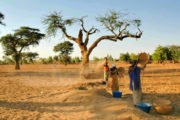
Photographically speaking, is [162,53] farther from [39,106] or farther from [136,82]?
[39,106]

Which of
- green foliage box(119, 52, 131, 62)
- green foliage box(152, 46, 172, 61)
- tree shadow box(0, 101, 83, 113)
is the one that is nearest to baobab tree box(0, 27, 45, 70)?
tree shadow box(0, 101, 83, 113)

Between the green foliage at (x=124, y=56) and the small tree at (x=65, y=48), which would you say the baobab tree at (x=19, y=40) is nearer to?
the small tree at (x=65, y=48)

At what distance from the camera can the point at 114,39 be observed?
1327cm

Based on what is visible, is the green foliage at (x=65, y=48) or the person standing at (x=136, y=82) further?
the green foliage at (x=65, y=48)

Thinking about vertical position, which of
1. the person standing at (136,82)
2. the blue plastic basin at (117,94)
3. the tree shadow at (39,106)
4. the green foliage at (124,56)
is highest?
the green foliage at (124,56)

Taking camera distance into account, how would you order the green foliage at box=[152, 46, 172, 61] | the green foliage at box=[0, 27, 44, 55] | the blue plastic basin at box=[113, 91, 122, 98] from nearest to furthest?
the blue plastic basin at box=[113, 91, 122, 98]
the green foliage at box=[0, 27, 44, 55]
the green foliage at box=[152, 46, 172, 61]

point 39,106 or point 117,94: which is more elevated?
point 117,94

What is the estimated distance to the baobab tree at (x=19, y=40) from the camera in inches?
840

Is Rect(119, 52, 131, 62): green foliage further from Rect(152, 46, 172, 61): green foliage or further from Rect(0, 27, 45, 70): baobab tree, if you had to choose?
Rect(0, 27, 45, 70): baobab tree

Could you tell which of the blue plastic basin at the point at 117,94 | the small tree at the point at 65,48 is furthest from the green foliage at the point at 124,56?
the blue plastic basin at the point at 117,94

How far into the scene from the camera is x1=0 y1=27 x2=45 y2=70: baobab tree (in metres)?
21.3

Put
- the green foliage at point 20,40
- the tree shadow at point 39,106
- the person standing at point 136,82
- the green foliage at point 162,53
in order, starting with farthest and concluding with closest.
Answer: the green foliage at point 162,53 → the green foliage at point 20,40 → the tree shadow at point 39,106 → the person standing at point 136,82

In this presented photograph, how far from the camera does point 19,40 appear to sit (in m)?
21.9

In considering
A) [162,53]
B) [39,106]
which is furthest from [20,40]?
→ [162,53]
